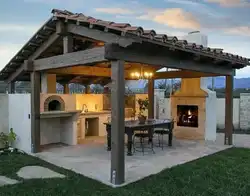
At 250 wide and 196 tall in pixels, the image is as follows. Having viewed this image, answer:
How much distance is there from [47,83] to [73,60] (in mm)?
4109

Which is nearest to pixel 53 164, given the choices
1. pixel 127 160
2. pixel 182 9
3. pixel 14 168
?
pixel 14 168

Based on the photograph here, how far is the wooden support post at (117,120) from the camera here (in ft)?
16.4

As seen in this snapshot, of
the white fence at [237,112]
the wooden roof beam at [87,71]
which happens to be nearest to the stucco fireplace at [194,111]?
the white fence at [237,112]

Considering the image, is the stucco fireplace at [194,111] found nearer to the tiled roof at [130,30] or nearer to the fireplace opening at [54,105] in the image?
the tiled roof at [130,30]

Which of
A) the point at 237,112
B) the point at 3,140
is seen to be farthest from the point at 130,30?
the point at 237,112

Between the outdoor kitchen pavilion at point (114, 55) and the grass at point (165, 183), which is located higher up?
the outdoor kitchen pavilion at point (114, 55)

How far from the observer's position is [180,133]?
10805 mm

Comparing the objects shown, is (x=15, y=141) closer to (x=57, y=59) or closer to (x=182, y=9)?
(x=57, y=59)

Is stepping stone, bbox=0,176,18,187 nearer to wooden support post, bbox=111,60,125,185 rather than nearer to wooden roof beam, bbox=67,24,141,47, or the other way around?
wooden support post, bbox=111,60,125,185

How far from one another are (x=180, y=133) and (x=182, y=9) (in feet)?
17.0

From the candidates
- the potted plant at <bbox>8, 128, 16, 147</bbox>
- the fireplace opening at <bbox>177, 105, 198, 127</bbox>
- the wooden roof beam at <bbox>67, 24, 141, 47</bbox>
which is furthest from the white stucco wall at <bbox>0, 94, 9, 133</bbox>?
the fireplace opening at <bbox>177, 105, 198, 127</bbox>

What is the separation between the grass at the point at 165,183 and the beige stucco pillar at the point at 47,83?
3.67 m

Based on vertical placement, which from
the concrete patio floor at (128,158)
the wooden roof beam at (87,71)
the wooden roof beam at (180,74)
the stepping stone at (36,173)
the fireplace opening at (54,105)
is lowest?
the concrete patio floor at (128,158)

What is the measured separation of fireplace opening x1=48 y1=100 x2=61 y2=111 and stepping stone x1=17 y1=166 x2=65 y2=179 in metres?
3.28
